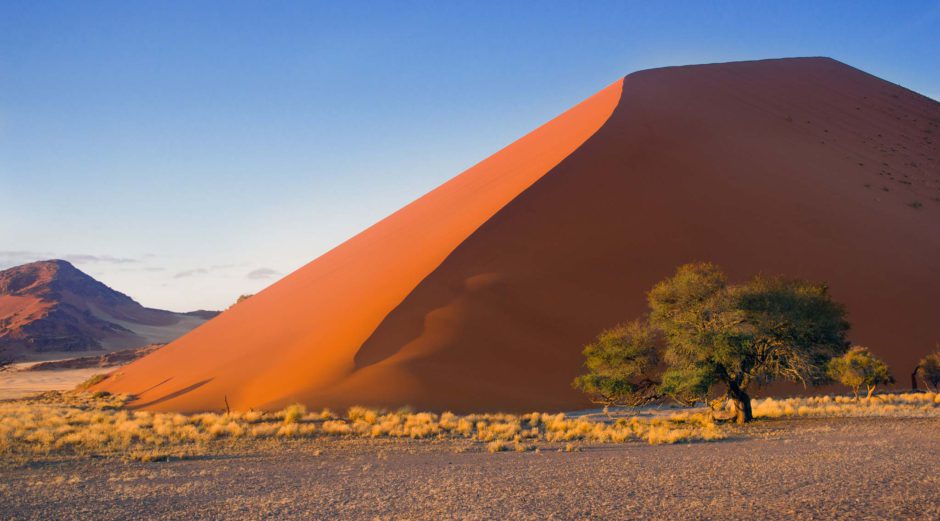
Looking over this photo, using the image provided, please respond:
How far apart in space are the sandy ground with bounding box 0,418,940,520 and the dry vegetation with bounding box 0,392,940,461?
1339 millimetres

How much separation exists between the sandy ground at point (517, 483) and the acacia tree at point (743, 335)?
122 inches

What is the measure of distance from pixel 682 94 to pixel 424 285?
22.6 meters

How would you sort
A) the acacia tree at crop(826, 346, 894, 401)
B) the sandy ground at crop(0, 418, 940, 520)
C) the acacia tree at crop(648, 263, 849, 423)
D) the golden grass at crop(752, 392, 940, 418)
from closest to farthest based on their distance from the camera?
1. the sandy ground at crop(0, 418, 940, 520)
2. the acacia tree at crop(648, 263, 849, 423)
3. the golden grass at crop(752, 392, 940, 418)
4. the acacia tree at crop(826, 346, 894, 401)

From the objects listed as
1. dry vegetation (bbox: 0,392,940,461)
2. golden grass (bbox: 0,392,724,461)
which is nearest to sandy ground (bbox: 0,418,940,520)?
dry vegetation (bbox: 0,392,940,461)

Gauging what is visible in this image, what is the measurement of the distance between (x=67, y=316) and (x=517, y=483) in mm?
77679

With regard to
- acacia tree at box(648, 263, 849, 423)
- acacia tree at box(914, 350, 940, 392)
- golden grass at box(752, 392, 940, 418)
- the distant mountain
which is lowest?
golden grass at box(752, 392, 940, 418)

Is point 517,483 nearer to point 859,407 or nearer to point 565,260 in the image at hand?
point 859,407

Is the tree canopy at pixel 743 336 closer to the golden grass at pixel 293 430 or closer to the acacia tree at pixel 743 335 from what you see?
the acacia tree at pixel 743 335

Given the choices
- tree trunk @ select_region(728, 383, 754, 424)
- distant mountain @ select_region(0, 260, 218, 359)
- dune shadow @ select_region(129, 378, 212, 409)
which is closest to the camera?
tree trunk @ select_region(728, 383, 754, 424)

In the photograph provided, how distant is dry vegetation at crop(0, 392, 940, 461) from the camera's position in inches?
519

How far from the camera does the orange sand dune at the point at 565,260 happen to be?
22.1 metres

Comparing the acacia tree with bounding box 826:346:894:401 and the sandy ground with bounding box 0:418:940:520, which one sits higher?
the acacia tree with bounding box 826:346:894:401

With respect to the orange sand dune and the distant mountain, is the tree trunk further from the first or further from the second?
the distant mountain

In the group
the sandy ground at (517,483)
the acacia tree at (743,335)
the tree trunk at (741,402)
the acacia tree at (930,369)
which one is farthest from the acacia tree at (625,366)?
the acacia tree at (930,369)
